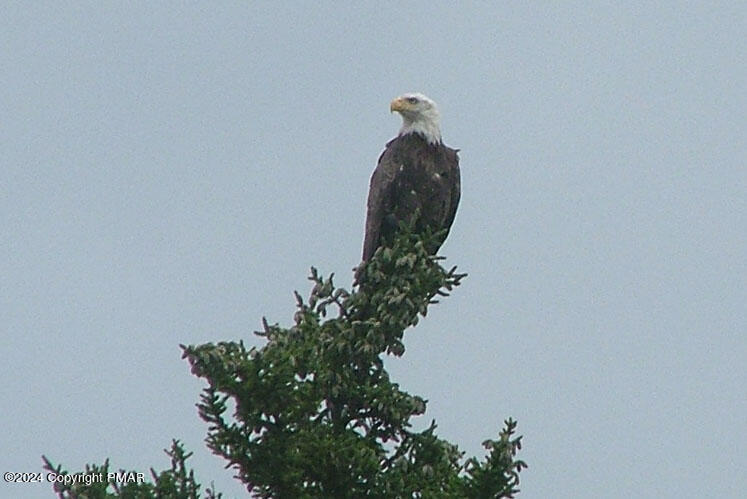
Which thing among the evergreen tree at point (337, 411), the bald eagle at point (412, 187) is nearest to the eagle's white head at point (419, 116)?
the bald eagle at point (412, 187)

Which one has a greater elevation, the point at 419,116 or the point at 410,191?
the point at 419,116

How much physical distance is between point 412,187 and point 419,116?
0.91 meters

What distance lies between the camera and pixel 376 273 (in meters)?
10.6

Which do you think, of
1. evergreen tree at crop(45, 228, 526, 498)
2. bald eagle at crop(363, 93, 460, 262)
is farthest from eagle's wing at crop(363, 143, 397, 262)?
evergreen tree at crop(45, 228, 526, 498)

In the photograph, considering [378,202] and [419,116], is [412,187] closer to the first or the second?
[378,202]

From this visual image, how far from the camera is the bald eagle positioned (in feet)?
44.7

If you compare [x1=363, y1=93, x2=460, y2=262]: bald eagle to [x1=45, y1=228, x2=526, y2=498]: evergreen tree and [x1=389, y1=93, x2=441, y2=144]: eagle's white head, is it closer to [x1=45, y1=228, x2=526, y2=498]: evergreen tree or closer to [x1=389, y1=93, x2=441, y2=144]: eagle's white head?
[x1=389, y1=93, x2=441, y2=144]: eagle's white head

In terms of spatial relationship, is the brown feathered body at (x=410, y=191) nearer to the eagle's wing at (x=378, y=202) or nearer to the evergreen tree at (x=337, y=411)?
the eagle's wing at (x=378, y=202)

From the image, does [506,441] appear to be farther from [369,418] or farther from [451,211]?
[451,211]

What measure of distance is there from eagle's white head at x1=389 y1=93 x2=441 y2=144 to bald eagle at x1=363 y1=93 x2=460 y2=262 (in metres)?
0.01

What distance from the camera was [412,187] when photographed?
44.8 feet

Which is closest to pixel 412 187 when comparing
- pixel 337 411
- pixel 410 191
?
pixel 410 191

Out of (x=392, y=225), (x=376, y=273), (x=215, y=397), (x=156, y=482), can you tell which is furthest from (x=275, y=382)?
(x=392, y=225)

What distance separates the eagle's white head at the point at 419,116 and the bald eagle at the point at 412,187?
1 cm
